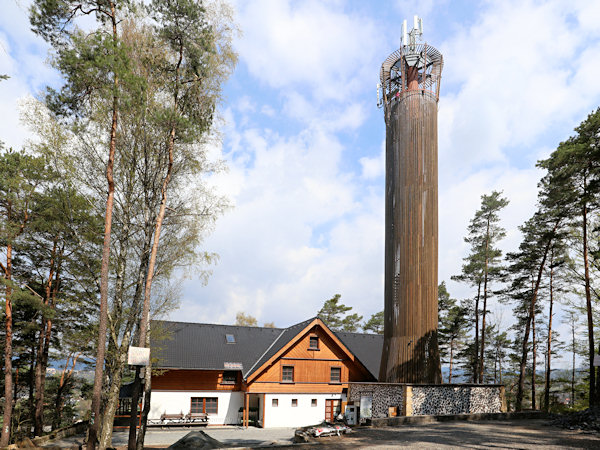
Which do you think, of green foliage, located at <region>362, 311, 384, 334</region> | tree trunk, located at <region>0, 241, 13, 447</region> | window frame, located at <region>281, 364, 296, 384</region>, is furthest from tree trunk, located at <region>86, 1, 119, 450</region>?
green foliage, located at <region>362, 311, 384, 334</region>

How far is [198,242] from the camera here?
14.8 m

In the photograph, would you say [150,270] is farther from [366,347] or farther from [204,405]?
[366,347]

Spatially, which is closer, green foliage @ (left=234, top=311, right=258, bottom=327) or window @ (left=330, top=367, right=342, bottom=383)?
window @ (left=330, top=367, right=342, bottom=383)

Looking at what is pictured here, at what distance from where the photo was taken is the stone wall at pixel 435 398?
18.1 m

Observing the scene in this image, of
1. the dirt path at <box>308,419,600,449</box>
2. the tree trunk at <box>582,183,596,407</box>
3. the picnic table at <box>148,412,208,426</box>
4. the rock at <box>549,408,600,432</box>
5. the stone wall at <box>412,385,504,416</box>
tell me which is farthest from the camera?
the picnic table at <box>148,412,208,426</box>

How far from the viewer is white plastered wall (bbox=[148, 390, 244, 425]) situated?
879 inches

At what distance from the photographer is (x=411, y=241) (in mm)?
21188

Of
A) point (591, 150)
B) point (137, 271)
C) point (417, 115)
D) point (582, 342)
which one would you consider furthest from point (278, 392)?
point (582, 342)

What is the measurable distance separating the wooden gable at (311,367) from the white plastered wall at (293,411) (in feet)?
1.29

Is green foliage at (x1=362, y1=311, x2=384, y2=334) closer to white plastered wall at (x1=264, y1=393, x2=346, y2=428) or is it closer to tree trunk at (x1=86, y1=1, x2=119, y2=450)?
white plastered wall at (x1=264, y1=393, x2=346, y2=428)

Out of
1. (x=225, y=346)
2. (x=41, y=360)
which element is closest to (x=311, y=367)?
(x=225, y=346)

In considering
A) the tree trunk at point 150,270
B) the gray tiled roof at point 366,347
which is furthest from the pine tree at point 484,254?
the tree trunk at point 150,270

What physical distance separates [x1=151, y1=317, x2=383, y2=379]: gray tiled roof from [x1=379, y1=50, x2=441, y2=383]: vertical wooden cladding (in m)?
6.28

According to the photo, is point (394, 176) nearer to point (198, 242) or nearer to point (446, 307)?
point (198, 242)
